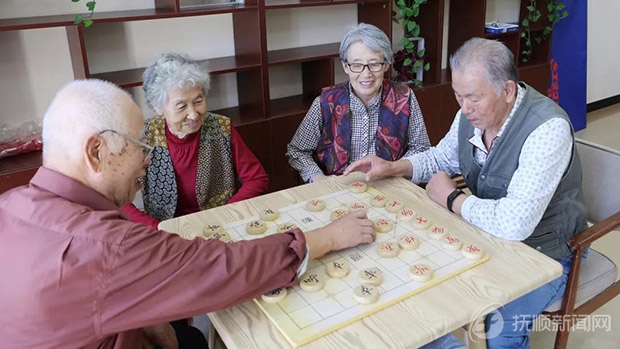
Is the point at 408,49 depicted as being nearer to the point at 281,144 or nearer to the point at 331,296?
the point at 281,144

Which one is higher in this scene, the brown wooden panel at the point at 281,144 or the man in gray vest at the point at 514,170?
the man in gray vest at the point at 514,170

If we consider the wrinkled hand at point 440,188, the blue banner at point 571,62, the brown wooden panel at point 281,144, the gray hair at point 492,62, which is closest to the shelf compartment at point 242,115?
the brown wooden panel at point 281,144

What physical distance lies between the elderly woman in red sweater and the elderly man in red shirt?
2.47 ft

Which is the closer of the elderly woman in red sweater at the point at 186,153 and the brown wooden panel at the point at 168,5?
the elderly woman in red sweater at the point at 186,153

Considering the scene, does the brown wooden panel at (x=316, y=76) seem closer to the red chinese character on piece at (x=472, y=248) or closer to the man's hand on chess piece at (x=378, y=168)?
the man's hand on chess piece at (x=378, y=168)

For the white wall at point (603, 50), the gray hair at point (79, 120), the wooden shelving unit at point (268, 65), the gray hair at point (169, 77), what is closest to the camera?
the gray hair at point (79, 120)

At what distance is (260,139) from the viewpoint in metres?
2.88

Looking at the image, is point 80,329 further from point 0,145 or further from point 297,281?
point 0,145

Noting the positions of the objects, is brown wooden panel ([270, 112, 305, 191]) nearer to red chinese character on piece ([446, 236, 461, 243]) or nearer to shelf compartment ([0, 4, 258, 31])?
shelf compartment ([0, 4, 258, 31])

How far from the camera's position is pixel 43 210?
1.03 m

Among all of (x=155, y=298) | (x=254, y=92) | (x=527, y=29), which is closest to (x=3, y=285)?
(x=155, y=298)

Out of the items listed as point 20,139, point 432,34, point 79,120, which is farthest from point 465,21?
point 79,120

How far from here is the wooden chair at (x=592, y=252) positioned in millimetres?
1580

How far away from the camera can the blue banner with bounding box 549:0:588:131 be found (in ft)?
14.2
